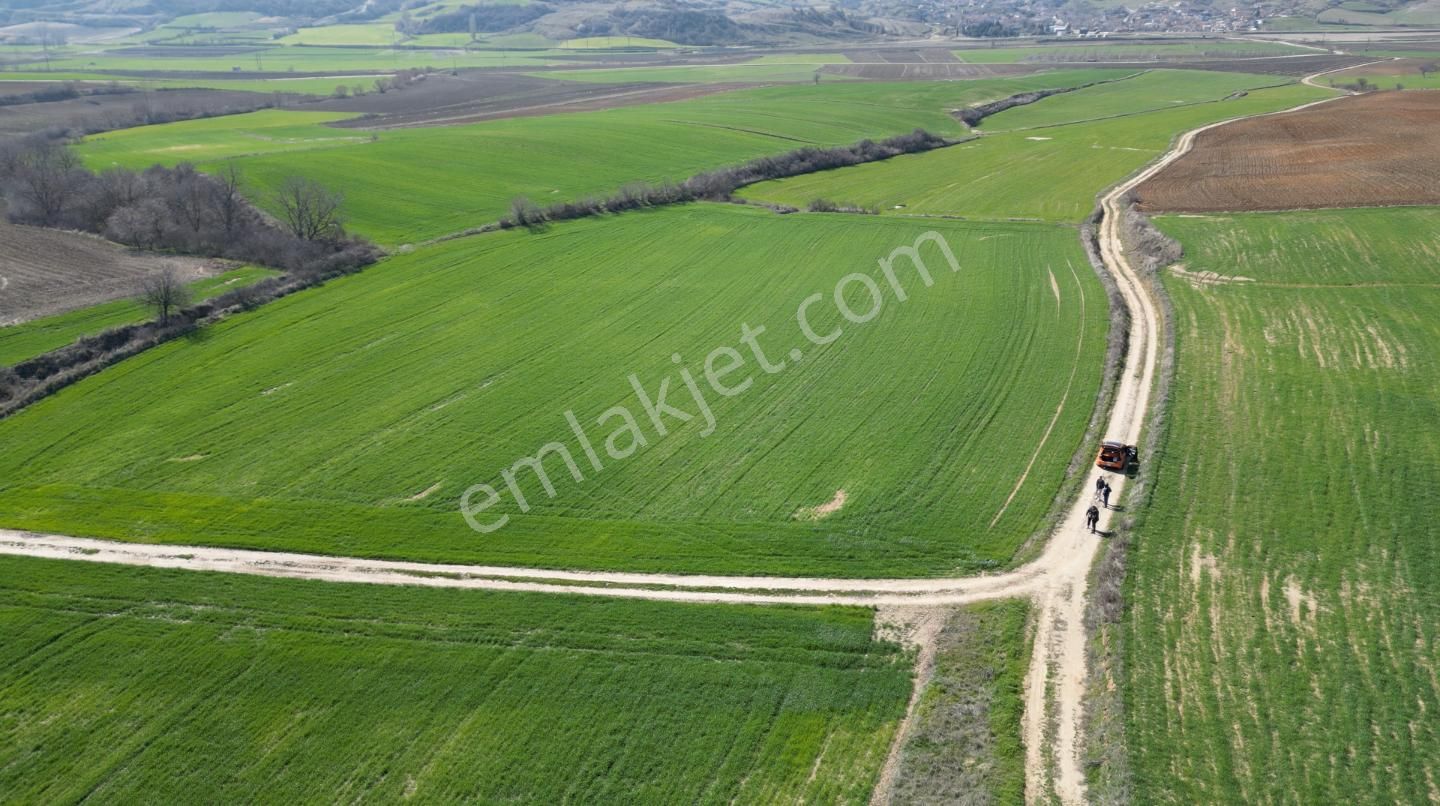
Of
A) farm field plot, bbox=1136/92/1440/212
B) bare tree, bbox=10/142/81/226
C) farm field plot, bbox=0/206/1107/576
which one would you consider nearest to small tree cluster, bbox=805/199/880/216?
farm field plot, bbox=0/206/1107/576

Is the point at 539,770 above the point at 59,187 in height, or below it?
below

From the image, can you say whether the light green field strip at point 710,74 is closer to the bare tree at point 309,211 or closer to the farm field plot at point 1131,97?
the farm field plot at point 1131,97

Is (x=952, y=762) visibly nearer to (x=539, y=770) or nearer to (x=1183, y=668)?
(x=1183, y=668)

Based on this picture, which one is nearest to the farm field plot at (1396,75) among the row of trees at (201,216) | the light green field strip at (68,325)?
the row of trees at (201,216)

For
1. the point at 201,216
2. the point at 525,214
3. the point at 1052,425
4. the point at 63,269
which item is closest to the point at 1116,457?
the point at 1052,425

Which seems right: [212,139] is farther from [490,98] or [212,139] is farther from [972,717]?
[972,717]

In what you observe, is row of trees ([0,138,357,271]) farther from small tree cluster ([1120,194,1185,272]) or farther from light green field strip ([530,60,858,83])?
light green field strip ([530,60,858,83])

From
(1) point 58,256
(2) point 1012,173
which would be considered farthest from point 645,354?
(2) point 1012,173
